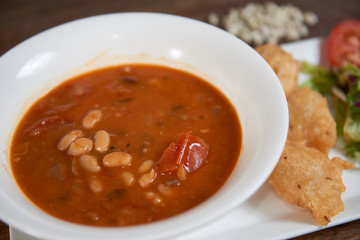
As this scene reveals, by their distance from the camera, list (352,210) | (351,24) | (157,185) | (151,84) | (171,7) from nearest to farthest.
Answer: (157,185) < (352,210) < (151,84) < (351,24) < (171,7)

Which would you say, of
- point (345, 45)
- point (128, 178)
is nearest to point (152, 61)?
point (128, 178)

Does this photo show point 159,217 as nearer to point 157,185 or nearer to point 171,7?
point 157,185

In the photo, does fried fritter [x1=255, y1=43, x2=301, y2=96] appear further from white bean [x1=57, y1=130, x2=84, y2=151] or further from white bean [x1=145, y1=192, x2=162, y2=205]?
white bean [x1=57, y1=130, x2=84, y2=151]

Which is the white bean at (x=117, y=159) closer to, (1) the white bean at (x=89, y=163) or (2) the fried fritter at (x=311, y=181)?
(1) the white bean at (x=89, y=163)

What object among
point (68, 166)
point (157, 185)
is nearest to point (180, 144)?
point (157, 185)

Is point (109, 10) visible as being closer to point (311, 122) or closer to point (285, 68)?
point (285, 68)

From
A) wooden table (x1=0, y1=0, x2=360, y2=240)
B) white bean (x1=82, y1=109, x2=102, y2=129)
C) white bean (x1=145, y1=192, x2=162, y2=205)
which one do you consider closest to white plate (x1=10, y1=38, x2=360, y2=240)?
white bean (x1=145, y1=192, x2=162, y2=205)
